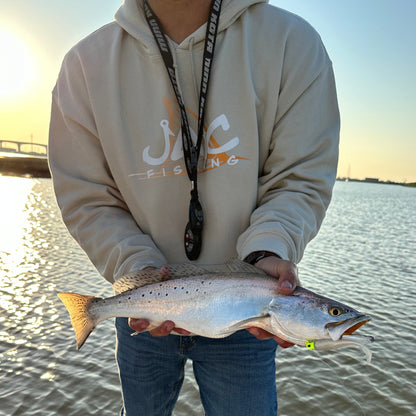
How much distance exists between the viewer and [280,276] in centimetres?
238

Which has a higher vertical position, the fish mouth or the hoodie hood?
the hoodie hood

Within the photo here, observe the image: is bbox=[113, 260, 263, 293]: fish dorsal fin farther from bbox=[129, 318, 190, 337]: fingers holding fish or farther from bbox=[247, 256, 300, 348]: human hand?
bbox=[129, 318, 190, 337]: fingers holding fish

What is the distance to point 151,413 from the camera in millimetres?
2867

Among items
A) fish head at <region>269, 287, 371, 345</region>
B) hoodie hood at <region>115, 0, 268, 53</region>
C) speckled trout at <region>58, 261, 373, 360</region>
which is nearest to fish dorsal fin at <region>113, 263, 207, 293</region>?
speckled trout at <region>58, 261, 373, 360</region>

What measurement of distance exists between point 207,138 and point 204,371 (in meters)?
1.58

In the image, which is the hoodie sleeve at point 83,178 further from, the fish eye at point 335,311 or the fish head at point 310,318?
the fish eye at point 335,311

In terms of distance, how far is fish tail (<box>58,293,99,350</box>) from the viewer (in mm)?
2850

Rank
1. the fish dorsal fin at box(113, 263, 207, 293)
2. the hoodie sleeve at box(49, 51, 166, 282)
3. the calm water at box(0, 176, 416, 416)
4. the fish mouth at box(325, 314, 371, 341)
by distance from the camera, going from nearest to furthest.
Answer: the fish mouth at box(325, 314, 371, 341) < the fish dorsal fin at box(113, 263, 207, 293) < the hoodie sleeve at box(49, 51, 166, 282) < the calm water at box(0, 176, 416, 416)

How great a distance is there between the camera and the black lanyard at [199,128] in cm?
286

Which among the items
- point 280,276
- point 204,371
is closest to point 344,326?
point 280,276

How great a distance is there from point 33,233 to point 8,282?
7.18 meters

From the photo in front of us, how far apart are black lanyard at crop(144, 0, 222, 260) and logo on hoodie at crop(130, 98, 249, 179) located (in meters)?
0.08

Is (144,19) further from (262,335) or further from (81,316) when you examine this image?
(262,335)

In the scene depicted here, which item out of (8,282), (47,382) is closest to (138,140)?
(47,382)
